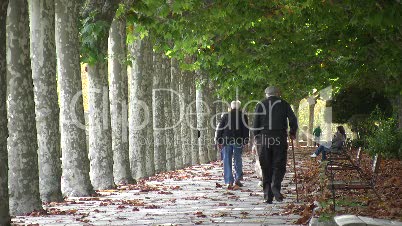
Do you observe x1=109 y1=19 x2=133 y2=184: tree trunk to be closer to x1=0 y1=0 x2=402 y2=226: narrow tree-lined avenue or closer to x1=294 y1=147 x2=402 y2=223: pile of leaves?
x1=0 y1=0 x2=402 y2=226: narrow tree-lined avenue

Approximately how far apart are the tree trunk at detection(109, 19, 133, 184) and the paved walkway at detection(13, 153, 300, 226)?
248cm

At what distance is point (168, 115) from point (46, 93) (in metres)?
16.9

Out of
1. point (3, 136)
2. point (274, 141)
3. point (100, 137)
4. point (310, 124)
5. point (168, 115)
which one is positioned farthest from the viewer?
point (310, 124)

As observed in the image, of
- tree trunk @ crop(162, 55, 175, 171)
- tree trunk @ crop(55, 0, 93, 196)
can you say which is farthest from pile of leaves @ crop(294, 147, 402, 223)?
tree trunk @ crop(162, 55, 175, 171)

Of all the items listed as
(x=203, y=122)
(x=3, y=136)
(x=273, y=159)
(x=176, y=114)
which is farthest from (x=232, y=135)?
(x=203, y=122)

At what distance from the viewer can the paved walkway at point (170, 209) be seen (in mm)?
12484

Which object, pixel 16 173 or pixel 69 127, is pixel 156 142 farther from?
pixel 16 173

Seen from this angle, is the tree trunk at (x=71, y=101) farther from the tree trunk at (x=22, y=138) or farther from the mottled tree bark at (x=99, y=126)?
the tree trunk at (x=22, y=138)

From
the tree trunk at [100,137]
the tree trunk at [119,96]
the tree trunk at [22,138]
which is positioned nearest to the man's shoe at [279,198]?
the tree trunk at [22,138]

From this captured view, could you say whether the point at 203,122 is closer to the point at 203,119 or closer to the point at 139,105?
the point at 203,119

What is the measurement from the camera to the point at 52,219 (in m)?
13.2

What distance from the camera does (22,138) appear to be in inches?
554

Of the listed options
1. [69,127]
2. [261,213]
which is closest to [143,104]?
[69,127]

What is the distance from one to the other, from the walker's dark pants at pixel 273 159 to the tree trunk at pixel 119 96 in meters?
8.09
